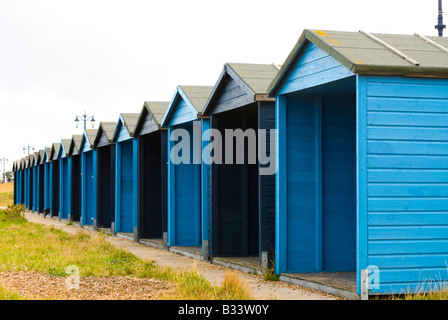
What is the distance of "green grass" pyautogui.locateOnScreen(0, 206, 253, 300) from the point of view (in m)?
Result: 8.23

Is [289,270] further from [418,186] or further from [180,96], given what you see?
[180,96]

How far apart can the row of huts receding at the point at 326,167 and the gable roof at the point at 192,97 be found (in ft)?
0.12

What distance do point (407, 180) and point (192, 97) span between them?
23.9 feet

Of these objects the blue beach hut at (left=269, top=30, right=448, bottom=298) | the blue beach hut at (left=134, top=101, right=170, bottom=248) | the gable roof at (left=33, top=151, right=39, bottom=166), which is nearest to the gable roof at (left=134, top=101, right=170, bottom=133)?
the blue beach hut at (left=134, top=101, right=170, bottom=248)

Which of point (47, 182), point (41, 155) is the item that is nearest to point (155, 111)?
point (47, 182)

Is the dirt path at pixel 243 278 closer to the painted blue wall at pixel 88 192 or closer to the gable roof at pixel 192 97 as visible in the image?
the gable roof at pixel 192 97

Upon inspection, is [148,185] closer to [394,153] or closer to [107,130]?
[107,130]

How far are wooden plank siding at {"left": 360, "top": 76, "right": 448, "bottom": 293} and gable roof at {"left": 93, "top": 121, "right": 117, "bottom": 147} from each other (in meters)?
14.7

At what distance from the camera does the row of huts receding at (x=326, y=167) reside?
Answer: 834 centimetres

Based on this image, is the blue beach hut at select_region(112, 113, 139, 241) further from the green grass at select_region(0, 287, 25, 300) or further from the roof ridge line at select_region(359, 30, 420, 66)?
the green grass at select_region(0, 287, 25, 300)

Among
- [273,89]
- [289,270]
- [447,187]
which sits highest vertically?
[273,89]
